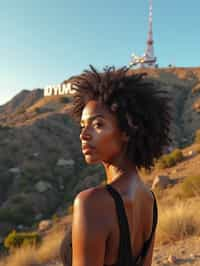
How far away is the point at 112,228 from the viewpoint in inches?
55.6

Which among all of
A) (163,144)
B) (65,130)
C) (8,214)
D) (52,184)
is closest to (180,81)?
(65,130)

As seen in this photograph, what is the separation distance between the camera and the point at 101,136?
5.41 feet

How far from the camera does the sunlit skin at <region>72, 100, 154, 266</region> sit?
1.34 metres

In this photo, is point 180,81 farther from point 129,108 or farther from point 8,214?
point 129,108

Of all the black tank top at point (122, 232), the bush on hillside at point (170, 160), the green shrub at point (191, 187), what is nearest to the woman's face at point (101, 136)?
the black tank top at point (122, 232)

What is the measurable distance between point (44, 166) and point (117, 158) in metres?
25.3

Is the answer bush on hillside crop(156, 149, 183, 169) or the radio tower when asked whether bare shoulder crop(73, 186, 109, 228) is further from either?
the radio tower

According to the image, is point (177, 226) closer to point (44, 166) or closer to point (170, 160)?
point (170, 160)

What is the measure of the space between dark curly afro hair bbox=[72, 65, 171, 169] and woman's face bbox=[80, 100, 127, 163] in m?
0.05

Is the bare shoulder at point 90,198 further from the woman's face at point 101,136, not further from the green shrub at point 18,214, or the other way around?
the green shrub at point 18,214

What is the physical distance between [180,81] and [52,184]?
42612 mm

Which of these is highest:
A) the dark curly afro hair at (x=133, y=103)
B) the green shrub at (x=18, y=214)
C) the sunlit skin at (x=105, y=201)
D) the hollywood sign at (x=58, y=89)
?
the hollywood sign at (x=58, y=89)

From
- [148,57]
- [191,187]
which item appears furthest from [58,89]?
[191,187]

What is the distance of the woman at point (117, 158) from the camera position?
53.3 inches
